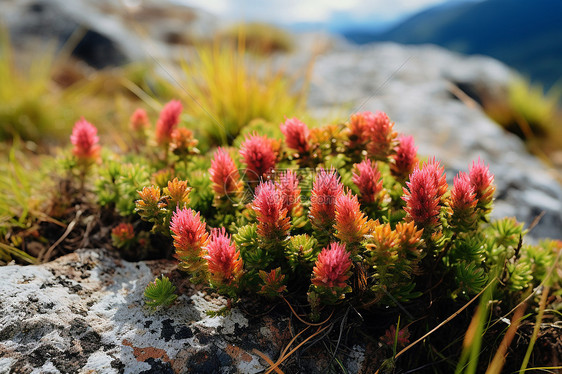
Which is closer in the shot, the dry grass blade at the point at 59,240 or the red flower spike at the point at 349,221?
the red flower spike at the point at 349,221

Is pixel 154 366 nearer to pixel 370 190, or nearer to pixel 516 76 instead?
pixel 370 190

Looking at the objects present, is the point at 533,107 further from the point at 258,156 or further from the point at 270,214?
the point at 270,214

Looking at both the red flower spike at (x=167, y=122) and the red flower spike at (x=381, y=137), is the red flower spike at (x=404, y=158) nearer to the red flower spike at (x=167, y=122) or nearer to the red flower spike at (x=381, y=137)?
the red flower spike at (x=381, y=137)

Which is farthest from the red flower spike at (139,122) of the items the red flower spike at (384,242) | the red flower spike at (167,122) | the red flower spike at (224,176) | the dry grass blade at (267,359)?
the red flower spike at (384,242)

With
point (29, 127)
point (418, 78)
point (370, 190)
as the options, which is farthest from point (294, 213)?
point (418, 78)

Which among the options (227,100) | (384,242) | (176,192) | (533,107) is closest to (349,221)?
(384,242)

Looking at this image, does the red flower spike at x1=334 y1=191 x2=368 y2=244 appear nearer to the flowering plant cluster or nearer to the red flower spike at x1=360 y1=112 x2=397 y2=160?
the flowering plant cluster

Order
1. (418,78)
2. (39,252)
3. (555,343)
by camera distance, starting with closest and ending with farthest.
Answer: (555,343) → (39,252) → (418,78)
